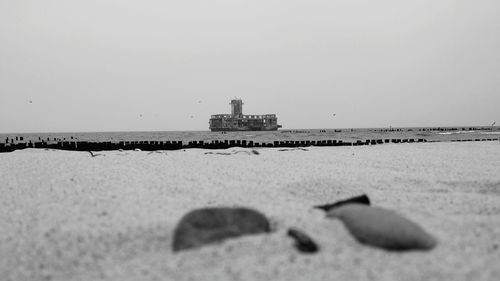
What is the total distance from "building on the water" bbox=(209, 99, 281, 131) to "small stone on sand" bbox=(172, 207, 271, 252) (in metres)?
102

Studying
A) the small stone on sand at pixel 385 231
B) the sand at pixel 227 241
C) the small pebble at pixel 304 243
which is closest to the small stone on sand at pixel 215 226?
the sand at pixel 227 241

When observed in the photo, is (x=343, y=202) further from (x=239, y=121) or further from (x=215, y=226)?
(x=239, y=121)

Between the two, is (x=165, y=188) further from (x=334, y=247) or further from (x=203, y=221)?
(x=334, y=247)

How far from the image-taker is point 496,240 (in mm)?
3270

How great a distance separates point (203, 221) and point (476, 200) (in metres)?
3.78

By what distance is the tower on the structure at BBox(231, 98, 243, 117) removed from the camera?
10675 cm

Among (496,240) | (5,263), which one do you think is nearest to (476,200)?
(496,240)

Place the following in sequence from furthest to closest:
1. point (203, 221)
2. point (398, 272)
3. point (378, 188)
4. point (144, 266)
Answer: point (378, 188)
point (203, 221)
point (144, 266)
point (398, 272)

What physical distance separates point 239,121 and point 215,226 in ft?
336

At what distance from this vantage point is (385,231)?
10.4ft

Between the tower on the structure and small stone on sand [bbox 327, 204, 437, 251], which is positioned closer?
small stone on sand [bbox 327, 204, 437, 251]

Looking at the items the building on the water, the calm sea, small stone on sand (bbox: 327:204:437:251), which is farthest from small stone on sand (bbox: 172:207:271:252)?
the building on the water

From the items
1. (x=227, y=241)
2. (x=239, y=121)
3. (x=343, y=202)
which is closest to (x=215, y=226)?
(x=227, y=241)

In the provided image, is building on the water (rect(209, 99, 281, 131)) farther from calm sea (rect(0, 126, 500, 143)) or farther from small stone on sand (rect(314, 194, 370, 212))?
small stone on sand (rect(314, 194, 370, 212))
